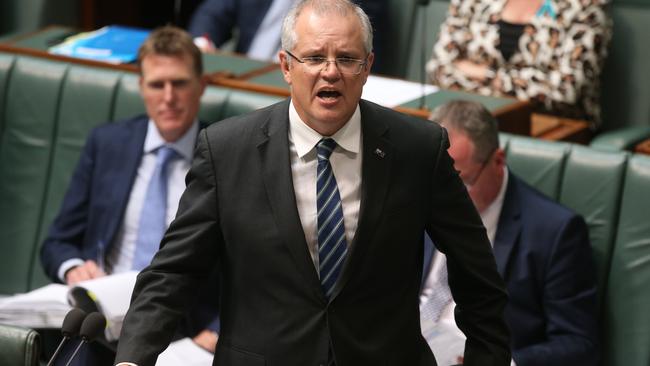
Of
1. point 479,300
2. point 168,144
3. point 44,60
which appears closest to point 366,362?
point 479,300

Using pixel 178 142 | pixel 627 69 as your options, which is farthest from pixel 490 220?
pixel 627 69

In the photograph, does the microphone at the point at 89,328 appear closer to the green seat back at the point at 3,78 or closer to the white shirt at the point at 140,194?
the white shirt at the point at 140,194

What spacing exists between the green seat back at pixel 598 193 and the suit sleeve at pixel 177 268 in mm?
1217

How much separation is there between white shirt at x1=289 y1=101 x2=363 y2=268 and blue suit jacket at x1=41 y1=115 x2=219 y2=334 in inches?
53.4

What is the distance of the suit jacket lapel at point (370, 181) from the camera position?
1846 millimetres

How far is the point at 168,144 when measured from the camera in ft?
10.3

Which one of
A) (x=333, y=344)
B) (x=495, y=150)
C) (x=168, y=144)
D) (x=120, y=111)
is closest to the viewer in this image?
(x=333, y=344)

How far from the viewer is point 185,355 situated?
271cm

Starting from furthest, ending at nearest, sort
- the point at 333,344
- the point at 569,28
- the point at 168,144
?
the point at 569,28, the point at 168,144, the point at 333,344

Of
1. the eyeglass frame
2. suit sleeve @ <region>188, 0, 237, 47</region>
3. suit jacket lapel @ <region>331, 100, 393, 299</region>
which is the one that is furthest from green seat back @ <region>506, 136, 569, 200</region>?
suit sleeve @ <region>188, 0, 237, 47</region>

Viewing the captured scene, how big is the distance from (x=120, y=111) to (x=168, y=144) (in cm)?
36

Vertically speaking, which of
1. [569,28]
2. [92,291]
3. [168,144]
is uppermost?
[569,28]

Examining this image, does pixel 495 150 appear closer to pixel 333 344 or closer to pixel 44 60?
pixel 333 344

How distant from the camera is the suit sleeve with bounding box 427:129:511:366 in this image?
1.90 metres
